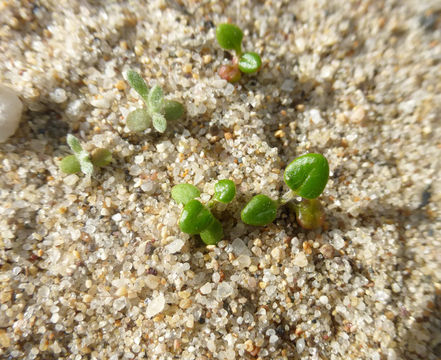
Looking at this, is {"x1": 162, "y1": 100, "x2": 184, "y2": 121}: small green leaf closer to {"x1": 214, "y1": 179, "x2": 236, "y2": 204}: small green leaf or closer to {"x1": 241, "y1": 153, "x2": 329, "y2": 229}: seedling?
{"x1": 214, "y1": 179, "x2": 236, "y2": 204}: small green leaf

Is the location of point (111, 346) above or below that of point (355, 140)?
below

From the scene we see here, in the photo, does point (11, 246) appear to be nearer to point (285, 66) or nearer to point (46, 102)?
point (46, 102)

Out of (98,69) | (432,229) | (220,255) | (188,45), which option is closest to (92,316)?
(220,255)

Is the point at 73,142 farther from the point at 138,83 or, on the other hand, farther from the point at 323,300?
the point at 323,300

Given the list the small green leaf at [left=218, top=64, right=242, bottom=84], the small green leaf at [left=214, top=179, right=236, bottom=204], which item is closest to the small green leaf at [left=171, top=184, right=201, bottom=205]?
the small green leaf at [left=214, top=179, right=236, bottom=204]

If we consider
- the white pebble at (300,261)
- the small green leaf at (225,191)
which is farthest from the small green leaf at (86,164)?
the white pebble at (300,261)

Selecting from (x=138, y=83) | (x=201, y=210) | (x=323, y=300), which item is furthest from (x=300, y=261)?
(x=138, y=83)
